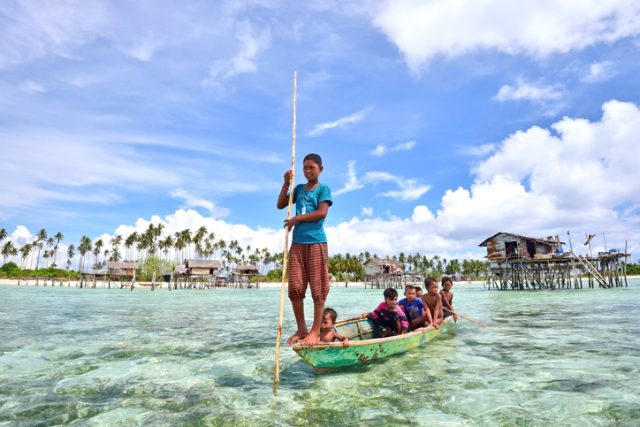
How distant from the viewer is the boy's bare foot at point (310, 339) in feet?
16.3

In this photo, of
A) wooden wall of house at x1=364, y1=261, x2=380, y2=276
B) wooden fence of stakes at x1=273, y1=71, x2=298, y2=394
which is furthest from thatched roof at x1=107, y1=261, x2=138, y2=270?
wooden fence of stakes at x1=273, y1=71, x2=298, y2=394

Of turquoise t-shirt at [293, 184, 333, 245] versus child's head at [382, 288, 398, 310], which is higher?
turquoise t-shirt at [293, 184, 333, 245]

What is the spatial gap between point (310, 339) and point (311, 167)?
2295mm

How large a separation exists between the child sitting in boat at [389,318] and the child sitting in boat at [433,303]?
785 millimetres

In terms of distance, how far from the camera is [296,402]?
4453 mm

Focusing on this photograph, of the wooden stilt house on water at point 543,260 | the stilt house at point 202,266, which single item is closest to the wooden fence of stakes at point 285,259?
the wooden stilt house on water at point 543,260

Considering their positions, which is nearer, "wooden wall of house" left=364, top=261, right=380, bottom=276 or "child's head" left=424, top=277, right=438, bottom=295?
"child's head" left=424, top=277, right=438, bottom=295

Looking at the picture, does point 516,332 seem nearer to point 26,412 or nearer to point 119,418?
point 119,418

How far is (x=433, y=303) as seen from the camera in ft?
31.6

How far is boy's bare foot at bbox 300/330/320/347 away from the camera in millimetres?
4975

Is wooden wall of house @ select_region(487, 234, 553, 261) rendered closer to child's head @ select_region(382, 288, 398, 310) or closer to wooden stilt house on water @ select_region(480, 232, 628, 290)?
wooden stilt house on water @ select_region(480, 232, 628, 290)

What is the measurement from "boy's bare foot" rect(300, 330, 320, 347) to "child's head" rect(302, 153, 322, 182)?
2.08 m

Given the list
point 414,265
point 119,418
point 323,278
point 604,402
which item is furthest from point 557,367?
point 414,265

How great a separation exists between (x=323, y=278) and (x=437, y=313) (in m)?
5.23
